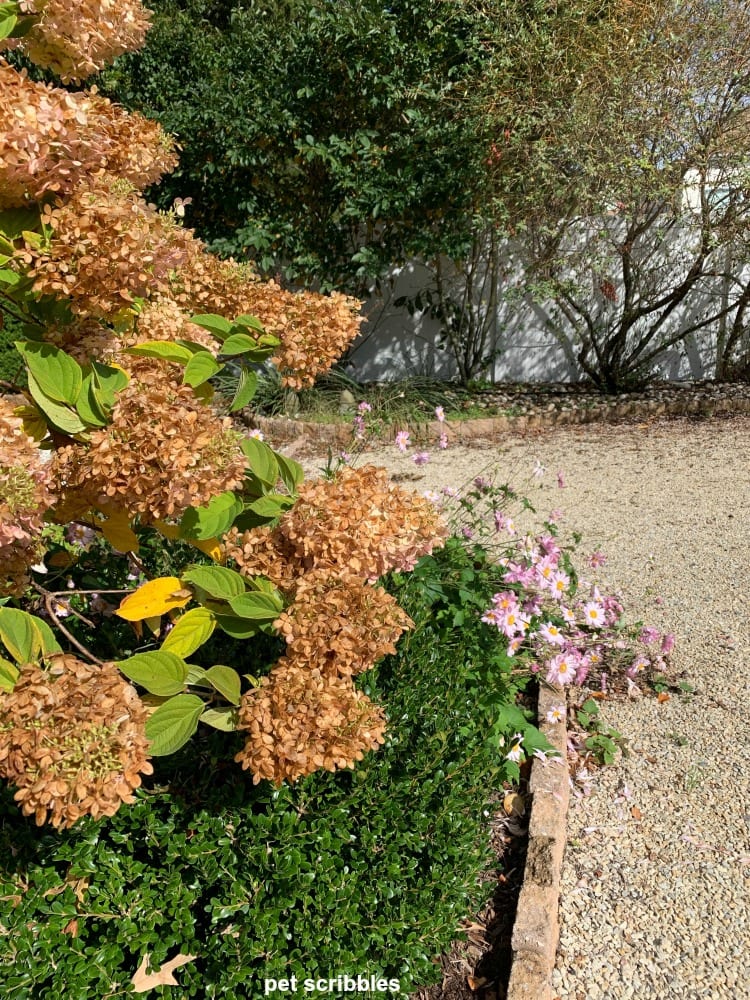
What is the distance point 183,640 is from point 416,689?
83cm

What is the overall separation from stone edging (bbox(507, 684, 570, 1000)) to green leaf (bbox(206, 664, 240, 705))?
3.23 feet

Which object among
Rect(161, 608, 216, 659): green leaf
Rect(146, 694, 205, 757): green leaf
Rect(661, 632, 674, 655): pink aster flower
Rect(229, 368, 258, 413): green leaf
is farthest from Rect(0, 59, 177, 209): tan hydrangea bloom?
Rect(661, 632, 674, 655): pink aster flower

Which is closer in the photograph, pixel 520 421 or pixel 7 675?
pixel 7 675

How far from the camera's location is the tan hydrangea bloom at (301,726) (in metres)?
1.24

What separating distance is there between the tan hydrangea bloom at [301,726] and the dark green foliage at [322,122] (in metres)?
6.03

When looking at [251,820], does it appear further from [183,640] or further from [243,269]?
[243,269]

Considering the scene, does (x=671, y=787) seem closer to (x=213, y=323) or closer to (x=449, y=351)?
(x=213, y=323)

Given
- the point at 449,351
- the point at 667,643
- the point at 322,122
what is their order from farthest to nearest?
1. the point at 449,351
2. the point at 322,122
3. the point at 667,643

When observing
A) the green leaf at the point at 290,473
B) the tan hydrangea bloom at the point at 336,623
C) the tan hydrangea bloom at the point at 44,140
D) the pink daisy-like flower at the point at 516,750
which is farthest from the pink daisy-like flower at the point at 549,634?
the tan hydrangea bloom at the point at 44,140

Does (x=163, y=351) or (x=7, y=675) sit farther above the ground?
(x=163, y=351)

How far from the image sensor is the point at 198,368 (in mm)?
1367

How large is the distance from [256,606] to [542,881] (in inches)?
46.5

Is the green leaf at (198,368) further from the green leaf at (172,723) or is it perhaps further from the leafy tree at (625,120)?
the leafy tree at (625,120)

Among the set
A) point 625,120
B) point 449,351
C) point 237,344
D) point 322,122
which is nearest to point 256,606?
point 237,344
